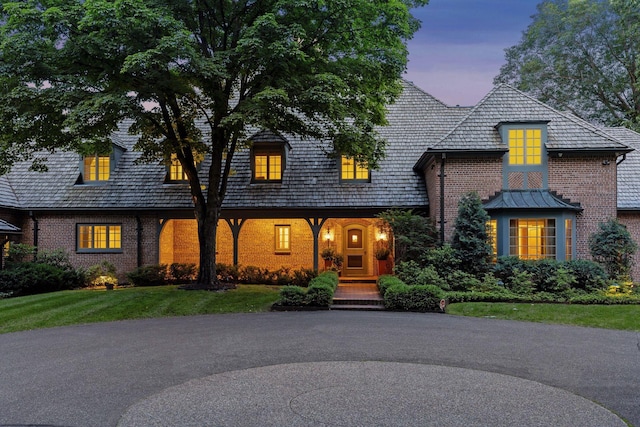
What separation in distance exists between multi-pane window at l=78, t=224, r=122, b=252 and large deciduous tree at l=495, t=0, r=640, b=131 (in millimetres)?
27310

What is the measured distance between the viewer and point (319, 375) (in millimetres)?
6500

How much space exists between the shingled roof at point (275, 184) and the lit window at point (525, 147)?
361cm

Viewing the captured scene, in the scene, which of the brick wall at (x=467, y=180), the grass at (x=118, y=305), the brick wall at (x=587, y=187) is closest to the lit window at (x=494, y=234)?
the brick wall at (x=467, y=180)

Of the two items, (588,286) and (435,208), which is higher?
(435,208)

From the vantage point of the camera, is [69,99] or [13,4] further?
[69,99]

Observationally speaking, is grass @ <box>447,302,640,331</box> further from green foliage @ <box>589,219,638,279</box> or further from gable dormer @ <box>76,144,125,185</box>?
gable dormer @ <box>76,144,125,185</box>

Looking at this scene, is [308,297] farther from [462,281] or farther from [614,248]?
[614,248]

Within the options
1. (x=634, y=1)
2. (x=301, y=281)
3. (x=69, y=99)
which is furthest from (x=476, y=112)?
(x=69, y=99)

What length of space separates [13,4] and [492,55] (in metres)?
29.3

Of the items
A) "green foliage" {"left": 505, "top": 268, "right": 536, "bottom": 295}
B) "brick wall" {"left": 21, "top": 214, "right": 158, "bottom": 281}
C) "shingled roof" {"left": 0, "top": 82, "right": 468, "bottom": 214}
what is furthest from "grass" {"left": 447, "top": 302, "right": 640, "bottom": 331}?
"brick wall" {"left": 21, "top": 214, "right": 158, "bottom": 281}

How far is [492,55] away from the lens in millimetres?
32656

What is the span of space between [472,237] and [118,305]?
35.4ft

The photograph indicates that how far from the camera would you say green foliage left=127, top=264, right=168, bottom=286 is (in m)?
17.9

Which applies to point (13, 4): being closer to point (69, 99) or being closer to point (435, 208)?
point (69, 99)
